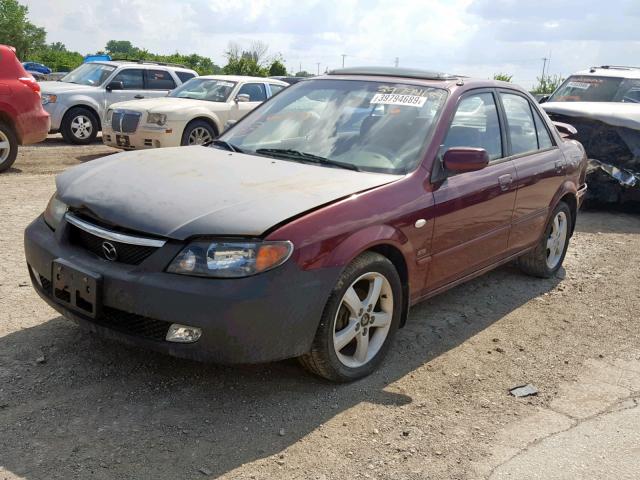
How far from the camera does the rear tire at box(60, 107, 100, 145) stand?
13.2m

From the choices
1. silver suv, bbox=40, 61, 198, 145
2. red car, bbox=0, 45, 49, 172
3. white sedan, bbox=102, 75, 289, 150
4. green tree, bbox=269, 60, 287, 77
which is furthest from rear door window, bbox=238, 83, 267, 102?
green tree, bbox=269, 60, 287, 77

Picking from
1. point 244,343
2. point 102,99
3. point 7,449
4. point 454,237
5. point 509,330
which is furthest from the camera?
point 102,99

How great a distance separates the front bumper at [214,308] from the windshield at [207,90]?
361 inches

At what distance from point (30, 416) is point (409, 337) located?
7.68ft

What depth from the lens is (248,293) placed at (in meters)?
3.08

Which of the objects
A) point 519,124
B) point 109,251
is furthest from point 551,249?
point 109,251

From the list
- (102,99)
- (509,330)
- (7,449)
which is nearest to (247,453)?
(7,449)

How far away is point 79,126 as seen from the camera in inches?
527

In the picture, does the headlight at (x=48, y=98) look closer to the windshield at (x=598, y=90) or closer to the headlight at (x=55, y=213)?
the windshield at (x=598, y=90)

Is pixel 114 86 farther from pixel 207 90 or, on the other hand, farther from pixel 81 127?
pixel 207 90

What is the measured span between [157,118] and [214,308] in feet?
27.6

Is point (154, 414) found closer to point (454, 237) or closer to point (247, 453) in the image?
point (247, 453)

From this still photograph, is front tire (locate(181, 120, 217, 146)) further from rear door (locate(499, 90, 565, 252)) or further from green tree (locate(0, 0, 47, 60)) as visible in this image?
green tree (locate(0, 0, 47, 60))

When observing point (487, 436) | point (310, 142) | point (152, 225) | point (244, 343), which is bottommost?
point (487, 436)
